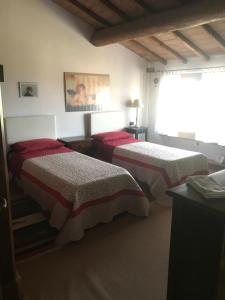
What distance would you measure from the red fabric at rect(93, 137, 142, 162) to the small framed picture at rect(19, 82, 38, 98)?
4.54 feet

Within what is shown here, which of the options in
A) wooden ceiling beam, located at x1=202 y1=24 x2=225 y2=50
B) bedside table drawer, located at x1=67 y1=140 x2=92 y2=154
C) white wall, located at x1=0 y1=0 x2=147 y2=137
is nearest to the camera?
wooden ceiling beam, located at x1=202 y1=24 x2=225 y2=50

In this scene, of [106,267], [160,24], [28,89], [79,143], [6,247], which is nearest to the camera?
[6,247]

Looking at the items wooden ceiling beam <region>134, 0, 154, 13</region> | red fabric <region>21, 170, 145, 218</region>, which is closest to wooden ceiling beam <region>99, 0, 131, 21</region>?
wooden ceiling beam <region>134, 0, 154, 13</region>

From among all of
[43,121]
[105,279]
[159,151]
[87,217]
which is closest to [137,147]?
[159,151]

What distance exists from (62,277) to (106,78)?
3.97 metres

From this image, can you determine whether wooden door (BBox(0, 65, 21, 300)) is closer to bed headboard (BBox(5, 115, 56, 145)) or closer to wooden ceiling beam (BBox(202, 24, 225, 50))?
bed headboard (BBox(5, 115, 56, 145))

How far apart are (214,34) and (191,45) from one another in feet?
1.72

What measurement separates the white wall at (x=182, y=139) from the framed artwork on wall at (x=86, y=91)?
1.22 m

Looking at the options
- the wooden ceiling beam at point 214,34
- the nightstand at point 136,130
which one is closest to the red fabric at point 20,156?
the nightstand at point 136,130

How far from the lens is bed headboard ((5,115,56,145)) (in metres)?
4.00

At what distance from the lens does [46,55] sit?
4.29 meters

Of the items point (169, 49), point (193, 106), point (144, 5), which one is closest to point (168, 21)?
point (144, 5)

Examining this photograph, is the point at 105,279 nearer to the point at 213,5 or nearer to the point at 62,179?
the point at 62,179

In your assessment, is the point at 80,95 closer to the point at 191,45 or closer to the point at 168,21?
the point at 168,21
